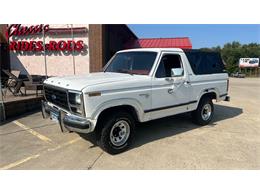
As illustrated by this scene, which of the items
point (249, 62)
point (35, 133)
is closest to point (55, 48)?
point (35, 133)

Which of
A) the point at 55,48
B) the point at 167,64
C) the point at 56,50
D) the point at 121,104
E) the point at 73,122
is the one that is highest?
the point at 55,48

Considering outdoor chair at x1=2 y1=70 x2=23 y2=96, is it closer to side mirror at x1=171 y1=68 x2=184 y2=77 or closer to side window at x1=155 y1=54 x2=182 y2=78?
side window at x1=155 y1=54 x2=182 y2=78

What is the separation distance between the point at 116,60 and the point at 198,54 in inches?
88.3

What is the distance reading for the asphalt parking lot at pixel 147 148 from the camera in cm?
395

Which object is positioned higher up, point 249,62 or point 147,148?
point 249,62

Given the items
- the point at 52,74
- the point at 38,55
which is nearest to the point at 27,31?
the point at 38,55

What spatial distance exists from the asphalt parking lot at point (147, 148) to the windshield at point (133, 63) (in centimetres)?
161

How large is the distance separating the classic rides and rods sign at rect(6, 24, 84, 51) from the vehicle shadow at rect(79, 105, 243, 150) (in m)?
7.70

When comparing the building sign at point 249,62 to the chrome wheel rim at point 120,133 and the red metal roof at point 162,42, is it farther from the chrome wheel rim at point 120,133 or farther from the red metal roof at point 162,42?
the chrome wheel rim at point 120,133

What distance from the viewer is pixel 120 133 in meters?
4.46

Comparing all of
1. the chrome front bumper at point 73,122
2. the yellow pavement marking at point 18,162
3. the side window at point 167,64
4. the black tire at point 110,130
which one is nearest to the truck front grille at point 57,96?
the chrome front bumper at point 73,122

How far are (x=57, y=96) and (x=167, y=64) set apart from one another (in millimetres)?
2525

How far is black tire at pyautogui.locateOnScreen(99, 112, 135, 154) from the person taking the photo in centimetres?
412

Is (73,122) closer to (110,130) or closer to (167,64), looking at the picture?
(110,130)
